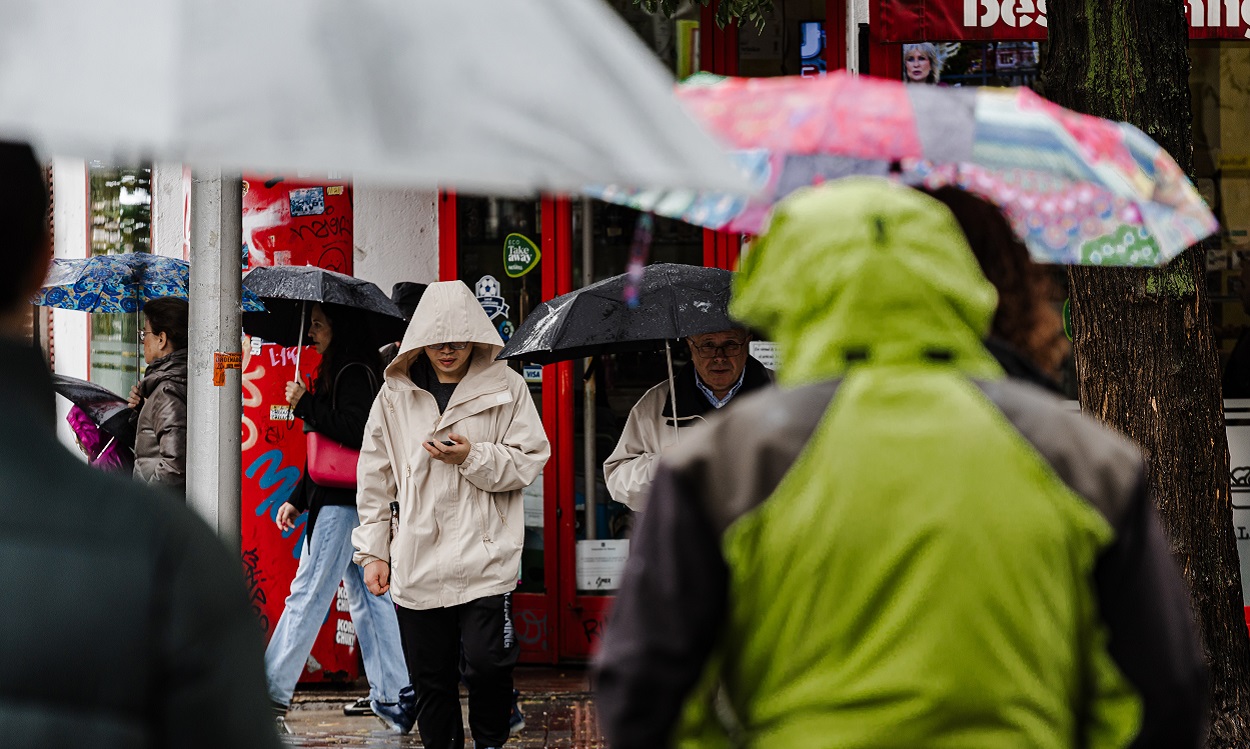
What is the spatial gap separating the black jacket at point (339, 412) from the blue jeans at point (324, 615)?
0.07m

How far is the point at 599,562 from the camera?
8328 mm

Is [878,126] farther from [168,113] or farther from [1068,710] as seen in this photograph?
[168,113]

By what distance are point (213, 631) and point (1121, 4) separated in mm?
4478

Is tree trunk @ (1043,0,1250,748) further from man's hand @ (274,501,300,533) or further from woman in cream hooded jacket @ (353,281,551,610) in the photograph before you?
man's hand @ (274,501,300,533)

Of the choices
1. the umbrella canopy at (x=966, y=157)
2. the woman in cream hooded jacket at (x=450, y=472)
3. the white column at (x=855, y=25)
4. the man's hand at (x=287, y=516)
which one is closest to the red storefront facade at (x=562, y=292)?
the white column at (x=855, y=25)

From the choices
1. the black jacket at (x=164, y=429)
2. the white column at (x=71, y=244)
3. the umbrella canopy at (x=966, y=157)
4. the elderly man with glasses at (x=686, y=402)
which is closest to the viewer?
the umbrella canopy at (x=966, y=157)

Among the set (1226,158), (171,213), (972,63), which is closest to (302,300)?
(171,213)

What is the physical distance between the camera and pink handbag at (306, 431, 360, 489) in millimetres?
7191

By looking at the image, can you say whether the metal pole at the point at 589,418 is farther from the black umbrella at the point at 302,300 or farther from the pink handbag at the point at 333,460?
the pink handbag at the point at 333,460

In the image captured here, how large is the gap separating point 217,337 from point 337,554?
89.3 inches

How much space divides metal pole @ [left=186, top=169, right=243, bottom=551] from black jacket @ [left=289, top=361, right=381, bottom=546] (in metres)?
1.86

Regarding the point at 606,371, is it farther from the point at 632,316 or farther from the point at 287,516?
the point at 632,316

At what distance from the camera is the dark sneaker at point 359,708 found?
7.68 meters

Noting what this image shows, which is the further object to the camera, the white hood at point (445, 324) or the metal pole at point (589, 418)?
the metal pole at point (589, 418)
